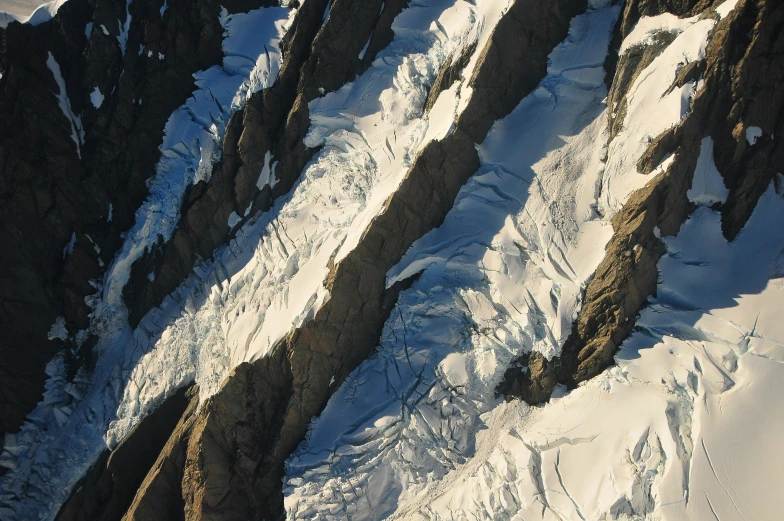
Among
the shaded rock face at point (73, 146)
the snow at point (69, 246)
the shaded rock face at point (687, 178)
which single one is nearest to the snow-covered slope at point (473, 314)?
the shaded rock face at point (687, 178)

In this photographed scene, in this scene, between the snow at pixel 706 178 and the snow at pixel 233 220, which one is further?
the snow at pixel 233 220

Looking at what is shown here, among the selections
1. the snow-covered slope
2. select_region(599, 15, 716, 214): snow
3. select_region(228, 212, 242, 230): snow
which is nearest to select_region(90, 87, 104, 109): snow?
the snow-covered slope

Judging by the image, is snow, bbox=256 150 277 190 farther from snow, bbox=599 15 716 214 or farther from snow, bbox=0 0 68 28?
snow, bbox=599 15 716 214

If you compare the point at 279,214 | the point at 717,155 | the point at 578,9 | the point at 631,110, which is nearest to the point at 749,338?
the point at 717,155

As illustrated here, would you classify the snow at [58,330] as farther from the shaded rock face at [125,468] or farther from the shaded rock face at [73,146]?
the shaded rock face at [125,468]

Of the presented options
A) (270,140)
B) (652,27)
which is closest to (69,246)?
(270,140)
